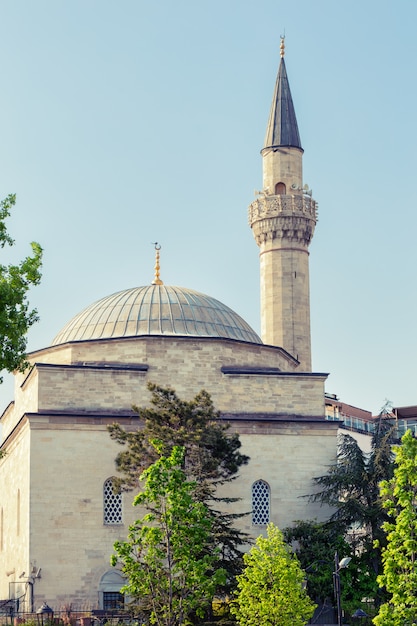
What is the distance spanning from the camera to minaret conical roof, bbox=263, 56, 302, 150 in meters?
40.1

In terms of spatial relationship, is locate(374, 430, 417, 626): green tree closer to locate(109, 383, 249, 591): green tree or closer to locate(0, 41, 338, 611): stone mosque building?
locate(109, 383, 249, 591): green tree

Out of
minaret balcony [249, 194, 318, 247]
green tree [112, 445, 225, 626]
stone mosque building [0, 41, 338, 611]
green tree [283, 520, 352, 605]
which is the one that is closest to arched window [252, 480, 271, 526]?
stone mosque building [0, 41, 338, 611]

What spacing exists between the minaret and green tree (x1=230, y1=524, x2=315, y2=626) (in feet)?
43.8

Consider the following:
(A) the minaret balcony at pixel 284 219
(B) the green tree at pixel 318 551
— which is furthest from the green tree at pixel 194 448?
(A) the minaret balcony at pixel 284 219

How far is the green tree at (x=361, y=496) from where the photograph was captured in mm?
29250

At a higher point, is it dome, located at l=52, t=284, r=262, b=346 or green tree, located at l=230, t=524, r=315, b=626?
dome, located at l=52, t=284, r=262, b=346

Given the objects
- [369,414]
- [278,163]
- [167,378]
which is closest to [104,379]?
[167,378]

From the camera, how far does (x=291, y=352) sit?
38.1 metres

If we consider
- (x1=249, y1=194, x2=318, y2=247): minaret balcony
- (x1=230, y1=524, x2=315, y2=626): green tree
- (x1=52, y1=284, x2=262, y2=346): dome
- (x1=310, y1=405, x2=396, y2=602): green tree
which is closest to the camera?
(x1=230, y1=524, x2=315, y2=626): green tree

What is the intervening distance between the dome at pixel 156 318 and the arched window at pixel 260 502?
14.2 ft

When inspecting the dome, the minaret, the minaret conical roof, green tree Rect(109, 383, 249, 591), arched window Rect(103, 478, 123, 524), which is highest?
the minaret conical roof

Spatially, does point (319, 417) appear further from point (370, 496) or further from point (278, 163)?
point (278, 163)

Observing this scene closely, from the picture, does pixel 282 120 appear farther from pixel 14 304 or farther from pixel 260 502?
pixel 14 304

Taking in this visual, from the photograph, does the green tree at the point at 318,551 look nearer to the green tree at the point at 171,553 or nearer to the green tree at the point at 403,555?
the green tree at the point at 171,553
